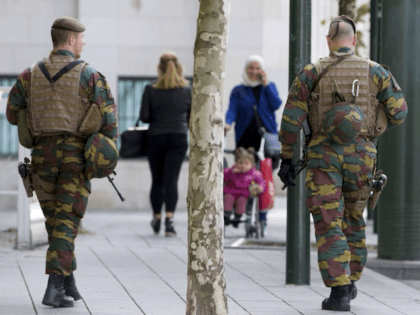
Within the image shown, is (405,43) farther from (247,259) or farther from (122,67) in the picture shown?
(122,67)

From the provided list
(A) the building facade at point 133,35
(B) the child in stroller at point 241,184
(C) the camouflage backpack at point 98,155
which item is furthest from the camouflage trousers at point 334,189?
(A) the building facade at point 133,35

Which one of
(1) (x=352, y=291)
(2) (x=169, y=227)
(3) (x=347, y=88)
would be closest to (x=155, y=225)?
(2) (x=169, y=227)

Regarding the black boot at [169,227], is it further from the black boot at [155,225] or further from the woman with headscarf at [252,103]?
the woman with headscarf at [252,103]

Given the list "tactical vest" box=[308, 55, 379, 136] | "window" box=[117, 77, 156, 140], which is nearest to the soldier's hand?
"tactical vest" box=[308, 55, 379, 136]

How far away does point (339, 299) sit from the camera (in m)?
6.82

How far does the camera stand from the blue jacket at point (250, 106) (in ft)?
37.3

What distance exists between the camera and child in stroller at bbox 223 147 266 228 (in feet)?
36.7

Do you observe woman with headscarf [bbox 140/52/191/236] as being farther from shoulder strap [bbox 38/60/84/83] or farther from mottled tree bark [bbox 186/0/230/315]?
mottled tree bark [bbox 186/0/230/315]

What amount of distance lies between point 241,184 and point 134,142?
51.6 inches

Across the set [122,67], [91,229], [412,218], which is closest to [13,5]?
[122,67]

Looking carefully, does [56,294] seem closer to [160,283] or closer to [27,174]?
[27,174]

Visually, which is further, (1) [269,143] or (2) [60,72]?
(1) [269,143]

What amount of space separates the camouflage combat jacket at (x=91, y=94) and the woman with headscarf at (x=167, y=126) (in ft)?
14.9

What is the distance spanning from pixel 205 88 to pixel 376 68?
64.5 inches
